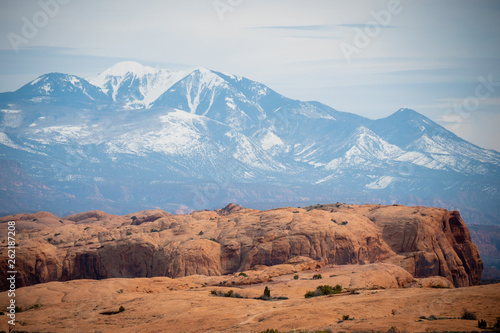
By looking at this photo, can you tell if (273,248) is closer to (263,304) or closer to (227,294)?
(227,294)

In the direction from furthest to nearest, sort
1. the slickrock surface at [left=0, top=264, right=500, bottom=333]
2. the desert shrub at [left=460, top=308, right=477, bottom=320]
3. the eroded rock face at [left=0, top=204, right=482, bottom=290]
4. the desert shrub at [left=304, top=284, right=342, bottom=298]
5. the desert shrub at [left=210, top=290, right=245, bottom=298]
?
the eroded rock face at [left=0, top=204, right=482, bottom=290]
the desert shrub at [left=210, top=290, right=245, bottom=298]
the desert shrub at [left=304, top=284, right=342, bottom=298]
the slickrock surface at [left=0, top=264, right=500, bottom=333]
the desert shrub at [left=460, top=308, right=477, bottom=320]

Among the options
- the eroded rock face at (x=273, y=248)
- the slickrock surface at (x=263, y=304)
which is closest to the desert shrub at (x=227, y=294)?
the slickrock surface at (x=263, y=304)

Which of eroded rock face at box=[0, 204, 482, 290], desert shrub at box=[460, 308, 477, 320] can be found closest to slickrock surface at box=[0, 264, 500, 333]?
desert shrub at box=[460, 308, 477, 320]

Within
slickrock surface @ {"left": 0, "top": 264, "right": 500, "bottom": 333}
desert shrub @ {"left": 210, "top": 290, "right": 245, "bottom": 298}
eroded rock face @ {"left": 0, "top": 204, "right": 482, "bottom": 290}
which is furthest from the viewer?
eroded rock face @ {"left": 0, "top": 204, "right": 482, "bottom": 290}

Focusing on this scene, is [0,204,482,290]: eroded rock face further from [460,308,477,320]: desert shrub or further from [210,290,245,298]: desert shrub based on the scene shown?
[460,308,477,320]: desert shrub

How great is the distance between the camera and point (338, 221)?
262 ft

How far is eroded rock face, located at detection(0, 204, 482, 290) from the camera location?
7419 cm

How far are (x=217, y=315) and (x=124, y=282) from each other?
2187 centimetres

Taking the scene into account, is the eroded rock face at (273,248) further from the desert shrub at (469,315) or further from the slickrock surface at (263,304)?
the desert shrub at (469,315)

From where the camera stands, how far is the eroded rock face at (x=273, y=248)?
74188 millimetres

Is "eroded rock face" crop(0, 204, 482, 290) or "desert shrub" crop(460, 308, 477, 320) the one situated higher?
"eroded rock face" crop(0, 204, 482, 290)

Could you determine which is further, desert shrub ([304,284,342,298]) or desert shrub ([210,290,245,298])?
desert shrub ([210,290,245,298])

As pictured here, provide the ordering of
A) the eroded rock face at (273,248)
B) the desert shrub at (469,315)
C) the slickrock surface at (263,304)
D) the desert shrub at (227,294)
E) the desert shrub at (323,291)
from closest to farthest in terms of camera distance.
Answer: the desert shrub at (469,315) → the slickrock surface at (263,304) → the desert shrub at (323,291) → the desert shrub at (227,294) → the eroded rock face at (273,248)

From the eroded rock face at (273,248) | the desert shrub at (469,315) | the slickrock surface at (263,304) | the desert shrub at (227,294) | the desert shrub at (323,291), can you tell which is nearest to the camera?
the desert shrub at (469,315)
